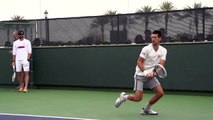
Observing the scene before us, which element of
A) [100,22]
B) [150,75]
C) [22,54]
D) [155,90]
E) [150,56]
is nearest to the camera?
[150,75]

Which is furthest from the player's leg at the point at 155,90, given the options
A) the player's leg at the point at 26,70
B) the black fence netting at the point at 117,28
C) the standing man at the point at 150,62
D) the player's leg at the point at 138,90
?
the player's leg at the point at 26,70

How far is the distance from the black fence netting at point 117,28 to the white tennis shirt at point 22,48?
107cm

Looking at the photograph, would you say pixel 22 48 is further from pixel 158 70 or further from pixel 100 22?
pixel 158 70

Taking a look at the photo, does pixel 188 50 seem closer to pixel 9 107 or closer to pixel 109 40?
pixel 109 40

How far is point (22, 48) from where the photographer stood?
13469mm

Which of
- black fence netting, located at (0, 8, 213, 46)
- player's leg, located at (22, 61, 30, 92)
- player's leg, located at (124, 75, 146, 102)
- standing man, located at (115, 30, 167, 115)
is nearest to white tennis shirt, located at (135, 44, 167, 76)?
standing man, located at (115, 30, 167, 115)

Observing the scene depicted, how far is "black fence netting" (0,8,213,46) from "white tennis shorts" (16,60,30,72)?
1.20 meters

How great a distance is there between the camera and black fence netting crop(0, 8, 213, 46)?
12055mm

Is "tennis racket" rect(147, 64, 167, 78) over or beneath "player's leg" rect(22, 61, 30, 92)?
over

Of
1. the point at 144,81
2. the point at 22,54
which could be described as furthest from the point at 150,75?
the point at 22,54

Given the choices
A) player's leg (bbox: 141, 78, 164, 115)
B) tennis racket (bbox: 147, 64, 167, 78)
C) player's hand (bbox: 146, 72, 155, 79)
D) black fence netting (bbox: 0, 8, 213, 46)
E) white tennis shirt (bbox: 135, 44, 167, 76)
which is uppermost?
black fence netting (bbox: 0, 8, 213, 46)

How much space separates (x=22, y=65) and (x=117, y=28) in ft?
9.71

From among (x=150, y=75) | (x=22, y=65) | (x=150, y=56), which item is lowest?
(x=22, y=65)

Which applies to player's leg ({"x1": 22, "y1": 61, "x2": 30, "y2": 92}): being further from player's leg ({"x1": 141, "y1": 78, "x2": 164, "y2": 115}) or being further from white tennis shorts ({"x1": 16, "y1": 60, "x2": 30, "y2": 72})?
player's leg ({"x1": 141, "y1": 78, "x2": 164, "y2": 115})
